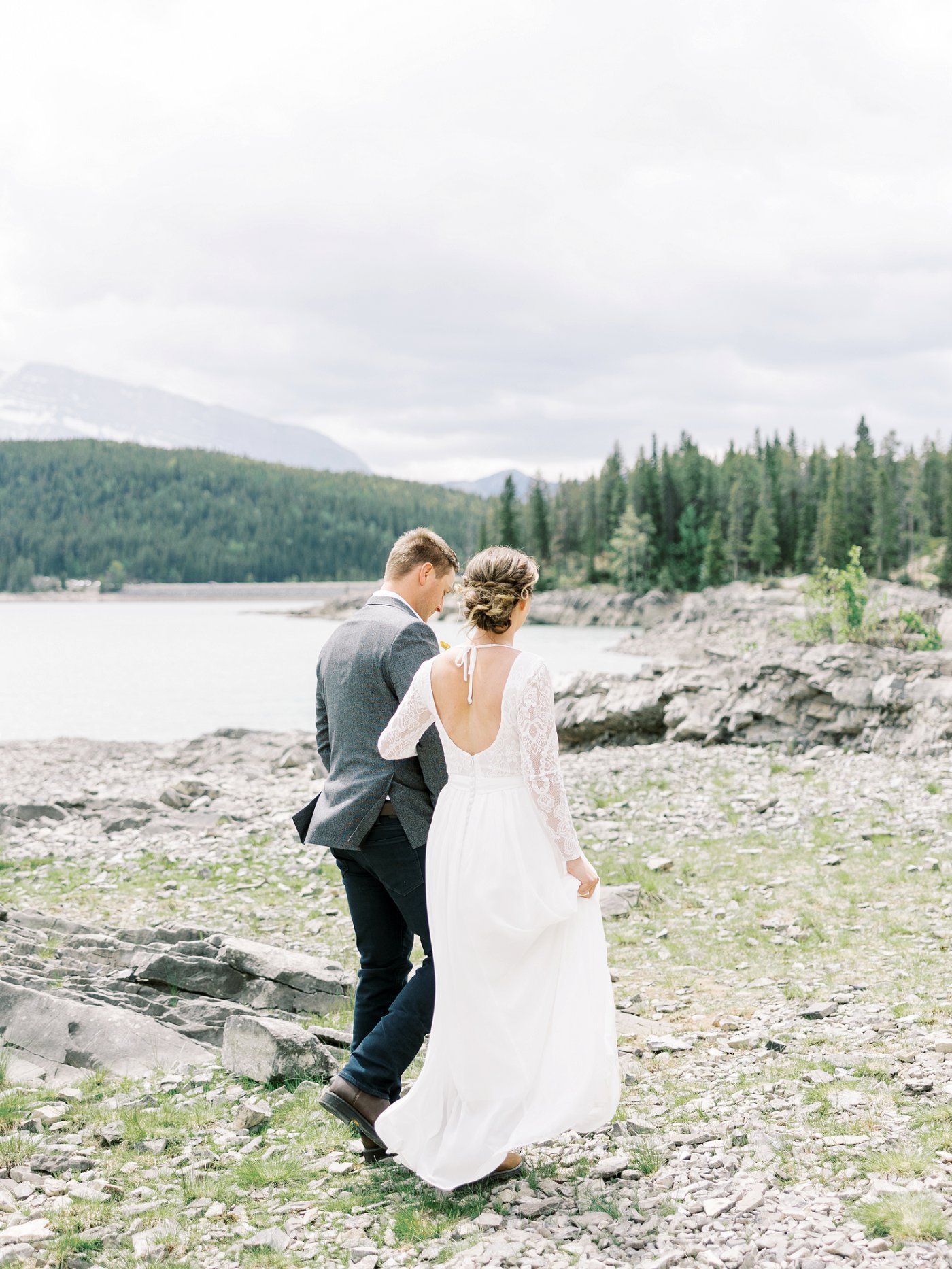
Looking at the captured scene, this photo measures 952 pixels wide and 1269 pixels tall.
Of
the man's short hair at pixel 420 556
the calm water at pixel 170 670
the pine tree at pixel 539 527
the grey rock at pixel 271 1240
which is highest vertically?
the pine tree at pixel 539 527

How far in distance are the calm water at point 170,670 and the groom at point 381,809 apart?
23.3ft

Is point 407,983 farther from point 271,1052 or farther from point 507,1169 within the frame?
point 271,1052

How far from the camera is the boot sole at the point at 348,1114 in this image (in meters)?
4.84

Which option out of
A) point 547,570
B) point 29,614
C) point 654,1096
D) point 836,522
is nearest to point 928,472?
point 836,522

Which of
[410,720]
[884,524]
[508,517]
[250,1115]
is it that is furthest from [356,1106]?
[508,517]

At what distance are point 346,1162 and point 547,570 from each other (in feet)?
385

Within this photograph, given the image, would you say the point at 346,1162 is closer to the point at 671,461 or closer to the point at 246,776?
the point at 246,776

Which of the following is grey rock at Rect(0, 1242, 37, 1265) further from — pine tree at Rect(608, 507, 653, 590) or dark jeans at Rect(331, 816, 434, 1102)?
pine tree at Rect(608, 507, 653, 590)

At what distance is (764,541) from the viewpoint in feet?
360

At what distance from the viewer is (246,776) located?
2155 cm

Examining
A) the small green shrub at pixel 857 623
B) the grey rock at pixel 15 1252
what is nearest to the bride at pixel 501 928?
the grey rock at pixel 15 1252

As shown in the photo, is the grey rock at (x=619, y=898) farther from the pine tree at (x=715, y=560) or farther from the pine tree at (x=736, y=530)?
the pine tree at (x=736, y=530)

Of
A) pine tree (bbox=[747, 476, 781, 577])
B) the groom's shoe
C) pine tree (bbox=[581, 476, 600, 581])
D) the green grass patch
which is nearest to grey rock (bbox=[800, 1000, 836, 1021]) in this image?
the green grass patch

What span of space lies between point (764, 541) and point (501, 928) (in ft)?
363
